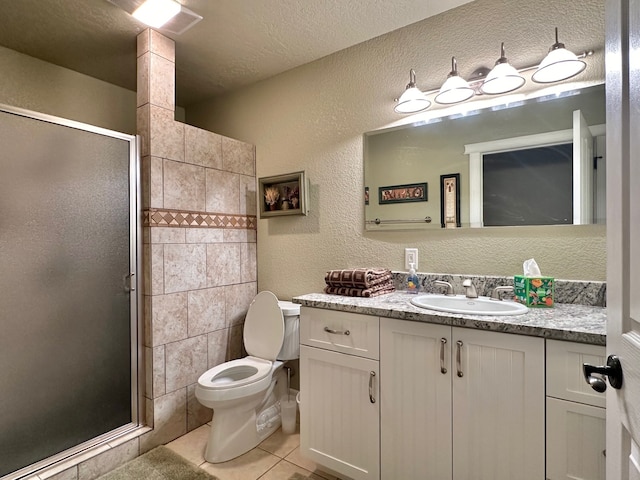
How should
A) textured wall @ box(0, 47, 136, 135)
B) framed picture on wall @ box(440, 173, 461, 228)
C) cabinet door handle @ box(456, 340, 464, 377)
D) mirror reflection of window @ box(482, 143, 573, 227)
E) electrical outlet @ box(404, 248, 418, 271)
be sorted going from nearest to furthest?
cabinet door handle @ box(456, 340, 464, 377) < mirror reflection of window @ box(482, 143, 573, 227) < framed picture on wall @ box(440, 173, 461, 228) < electrical outlet @ box(404, 248, 418, 271) < textured wall @ box(0, 47, 136, 135)

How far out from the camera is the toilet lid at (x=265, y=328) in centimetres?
209

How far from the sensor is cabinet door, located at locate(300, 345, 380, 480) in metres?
1.45

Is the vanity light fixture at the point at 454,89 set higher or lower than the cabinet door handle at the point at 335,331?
higher

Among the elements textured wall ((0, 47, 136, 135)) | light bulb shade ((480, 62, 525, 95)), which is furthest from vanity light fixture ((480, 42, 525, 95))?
textured wall ((0, 47, 136, 135))

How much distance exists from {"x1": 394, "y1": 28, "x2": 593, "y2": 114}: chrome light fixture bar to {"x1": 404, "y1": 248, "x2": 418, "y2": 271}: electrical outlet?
793mm

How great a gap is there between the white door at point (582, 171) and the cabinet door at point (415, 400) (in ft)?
2.77

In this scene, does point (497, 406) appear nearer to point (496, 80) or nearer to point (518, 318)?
point (518, 318)

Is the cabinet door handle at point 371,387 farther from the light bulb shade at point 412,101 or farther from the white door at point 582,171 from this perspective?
the light bulb shade at point 412,101

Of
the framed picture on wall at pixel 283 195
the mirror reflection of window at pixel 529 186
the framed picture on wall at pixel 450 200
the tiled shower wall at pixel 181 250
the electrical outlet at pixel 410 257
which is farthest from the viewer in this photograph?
the framed picture on wall at pixel 283 195

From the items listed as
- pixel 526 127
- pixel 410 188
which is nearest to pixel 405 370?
pixel 410 188

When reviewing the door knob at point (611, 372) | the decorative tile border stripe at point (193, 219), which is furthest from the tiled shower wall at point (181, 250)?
the door knob at point (611, 372)

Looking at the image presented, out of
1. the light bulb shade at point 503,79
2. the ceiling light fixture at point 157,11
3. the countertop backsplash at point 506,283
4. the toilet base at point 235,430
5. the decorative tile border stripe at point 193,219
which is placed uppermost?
the ceiling light fixture at point 157,11

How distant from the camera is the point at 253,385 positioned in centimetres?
184

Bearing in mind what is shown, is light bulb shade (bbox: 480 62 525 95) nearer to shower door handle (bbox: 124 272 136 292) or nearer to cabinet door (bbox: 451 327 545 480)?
cabinet door (bbox: 451 327 545 480)
